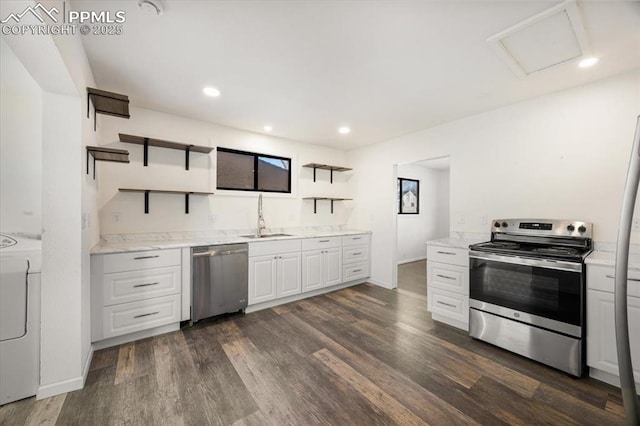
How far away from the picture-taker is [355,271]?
4.26 metres

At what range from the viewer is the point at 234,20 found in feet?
5.34

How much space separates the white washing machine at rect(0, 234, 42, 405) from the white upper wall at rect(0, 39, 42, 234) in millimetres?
219

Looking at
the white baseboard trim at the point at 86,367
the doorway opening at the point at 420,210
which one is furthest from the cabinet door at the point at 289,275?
the doorway opening at the point at 420,210

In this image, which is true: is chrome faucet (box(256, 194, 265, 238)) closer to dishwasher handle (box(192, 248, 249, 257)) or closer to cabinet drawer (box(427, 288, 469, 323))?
dishwasher handle (box(192, 248, 249, 257))

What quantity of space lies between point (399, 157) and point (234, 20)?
120 inches

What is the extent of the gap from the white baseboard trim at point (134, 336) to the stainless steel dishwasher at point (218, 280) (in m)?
0.22

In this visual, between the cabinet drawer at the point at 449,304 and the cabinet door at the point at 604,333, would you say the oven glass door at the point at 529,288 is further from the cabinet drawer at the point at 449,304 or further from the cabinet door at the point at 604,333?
the cabinet drawer at the point at 449,304

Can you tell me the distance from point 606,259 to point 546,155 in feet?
3.76

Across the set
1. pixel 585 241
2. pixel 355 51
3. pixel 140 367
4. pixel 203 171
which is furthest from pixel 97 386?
pixel 585 241

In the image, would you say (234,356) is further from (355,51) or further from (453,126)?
(453,126)

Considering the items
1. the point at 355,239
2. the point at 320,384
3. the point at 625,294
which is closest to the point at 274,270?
the point at 355,239

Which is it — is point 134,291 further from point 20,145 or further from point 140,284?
point 20,145

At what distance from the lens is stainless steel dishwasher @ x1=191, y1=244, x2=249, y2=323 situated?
2.76 m

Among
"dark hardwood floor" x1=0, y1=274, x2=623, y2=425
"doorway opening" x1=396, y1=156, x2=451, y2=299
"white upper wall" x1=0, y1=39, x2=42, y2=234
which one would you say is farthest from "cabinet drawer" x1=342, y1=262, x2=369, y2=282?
"white upper wall" x1=0, y1=39, x2=42, y2=234
